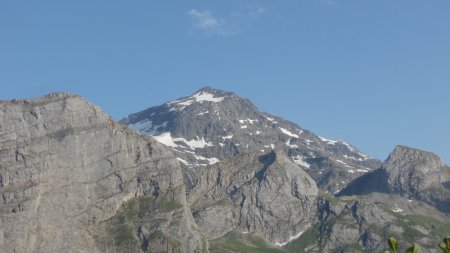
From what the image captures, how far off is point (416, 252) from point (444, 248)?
2154 millimetres

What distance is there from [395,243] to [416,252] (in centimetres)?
127

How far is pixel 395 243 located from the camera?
134 ft

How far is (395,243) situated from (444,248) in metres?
2.71

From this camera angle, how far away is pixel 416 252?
3991 centimetres

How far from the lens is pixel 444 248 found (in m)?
41.1
